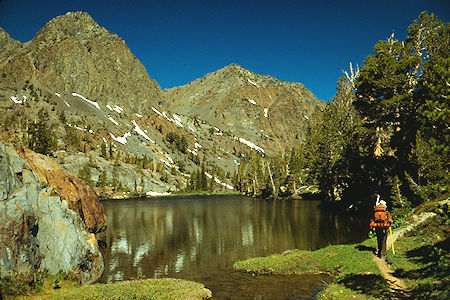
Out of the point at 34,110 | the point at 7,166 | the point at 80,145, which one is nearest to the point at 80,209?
the point at 7,166

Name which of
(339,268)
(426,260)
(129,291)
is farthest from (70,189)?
(426,260)

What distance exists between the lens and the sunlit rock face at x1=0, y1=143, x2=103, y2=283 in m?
15.8

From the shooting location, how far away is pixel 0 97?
6767 inches

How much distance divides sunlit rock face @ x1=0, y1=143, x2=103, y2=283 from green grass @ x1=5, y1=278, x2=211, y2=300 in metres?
1.59

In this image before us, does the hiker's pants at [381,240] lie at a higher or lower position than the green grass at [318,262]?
higher

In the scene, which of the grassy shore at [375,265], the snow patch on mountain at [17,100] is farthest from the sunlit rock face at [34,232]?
the snow patch on mountain at [17,100]

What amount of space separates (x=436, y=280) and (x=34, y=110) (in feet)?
649

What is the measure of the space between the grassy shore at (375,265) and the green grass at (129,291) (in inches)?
221

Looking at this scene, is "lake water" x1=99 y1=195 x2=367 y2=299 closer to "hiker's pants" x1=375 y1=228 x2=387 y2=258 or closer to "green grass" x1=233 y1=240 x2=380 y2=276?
"green grass" x1=233 y1=240 x2=380 y2=276

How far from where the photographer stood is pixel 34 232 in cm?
1841

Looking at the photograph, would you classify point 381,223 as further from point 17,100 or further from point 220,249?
point 17,100

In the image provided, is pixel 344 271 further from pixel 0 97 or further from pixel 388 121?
pixel 0 97

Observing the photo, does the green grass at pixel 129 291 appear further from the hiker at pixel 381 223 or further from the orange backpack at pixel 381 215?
the orange backpack at pixel 381 215

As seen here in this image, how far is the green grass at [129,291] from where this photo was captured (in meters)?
14.6
